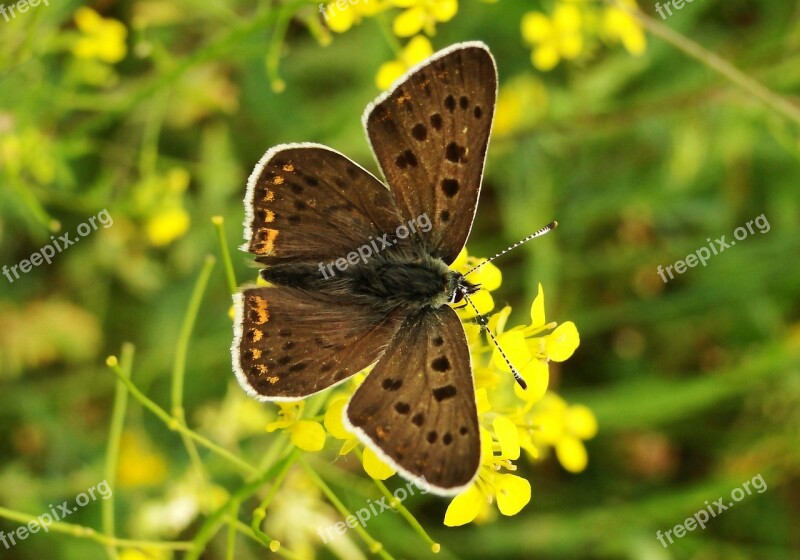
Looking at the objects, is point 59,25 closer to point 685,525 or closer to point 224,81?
point 224,81

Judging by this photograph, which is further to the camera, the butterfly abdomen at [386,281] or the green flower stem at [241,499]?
the butterfly abdomen at [386,281]

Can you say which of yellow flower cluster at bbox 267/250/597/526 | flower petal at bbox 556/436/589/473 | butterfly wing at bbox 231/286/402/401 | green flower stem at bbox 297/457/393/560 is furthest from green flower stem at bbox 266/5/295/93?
flower petal at bbox 556/436/589/473

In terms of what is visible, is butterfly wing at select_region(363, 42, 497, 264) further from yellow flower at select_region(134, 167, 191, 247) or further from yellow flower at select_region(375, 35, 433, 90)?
yellow flower at select_region(134, 167, 191, 247)

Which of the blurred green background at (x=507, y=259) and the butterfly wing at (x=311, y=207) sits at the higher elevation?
the butterfly wing at (x=311, y=207)

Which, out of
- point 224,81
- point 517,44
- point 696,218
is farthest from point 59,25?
point 696,218

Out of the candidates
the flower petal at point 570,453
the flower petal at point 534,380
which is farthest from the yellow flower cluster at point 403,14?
the flower petal at point 570,453

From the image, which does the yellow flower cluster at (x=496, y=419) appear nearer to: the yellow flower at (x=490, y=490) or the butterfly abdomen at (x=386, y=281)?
the yellow flower at (x=490, y=490)

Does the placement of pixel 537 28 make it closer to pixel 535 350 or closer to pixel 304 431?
pixel 535 350
